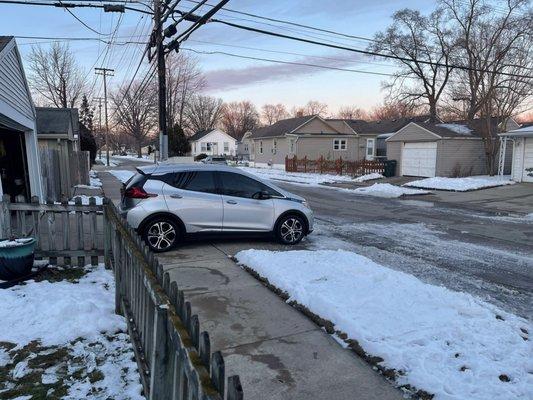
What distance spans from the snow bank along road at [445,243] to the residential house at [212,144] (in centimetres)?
6438

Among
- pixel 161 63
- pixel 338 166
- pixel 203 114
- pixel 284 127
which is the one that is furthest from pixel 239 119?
pixel 161 63

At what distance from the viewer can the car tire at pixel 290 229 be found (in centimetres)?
927

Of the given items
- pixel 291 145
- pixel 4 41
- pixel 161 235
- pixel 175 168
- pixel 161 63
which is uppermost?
pixel 161 63

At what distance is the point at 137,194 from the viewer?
8.27 m

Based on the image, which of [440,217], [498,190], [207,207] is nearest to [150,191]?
[207,207]

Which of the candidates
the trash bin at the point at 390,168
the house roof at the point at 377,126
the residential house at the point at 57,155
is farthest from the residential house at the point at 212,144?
the trash bin at the point at 390,168

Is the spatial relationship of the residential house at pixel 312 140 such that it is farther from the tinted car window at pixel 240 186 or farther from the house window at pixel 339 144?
the tinted car window at pixel 240 186

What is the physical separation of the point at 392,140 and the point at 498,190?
10.7 m

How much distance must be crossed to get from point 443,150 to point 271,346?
26.5 m

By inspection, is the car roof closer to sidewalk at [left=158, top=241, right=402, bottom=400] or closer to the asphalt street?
the asphalt street

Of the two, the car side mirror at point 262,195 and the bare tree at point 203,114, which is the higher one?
the bare tree at point 203,114

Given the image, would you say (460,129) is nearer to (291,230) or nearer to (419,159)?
(419,159)

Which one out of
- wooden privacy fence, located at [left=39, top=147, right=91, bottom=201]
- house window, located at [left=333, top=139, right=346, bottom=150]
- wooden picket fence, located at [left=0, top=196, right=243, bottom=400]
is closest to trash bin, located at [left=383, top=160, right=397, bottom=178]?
house window, located at [left=333, top=139, right=346, bottom=150]

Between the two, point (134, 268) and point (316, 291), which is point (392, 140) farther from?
point (134, 268)
